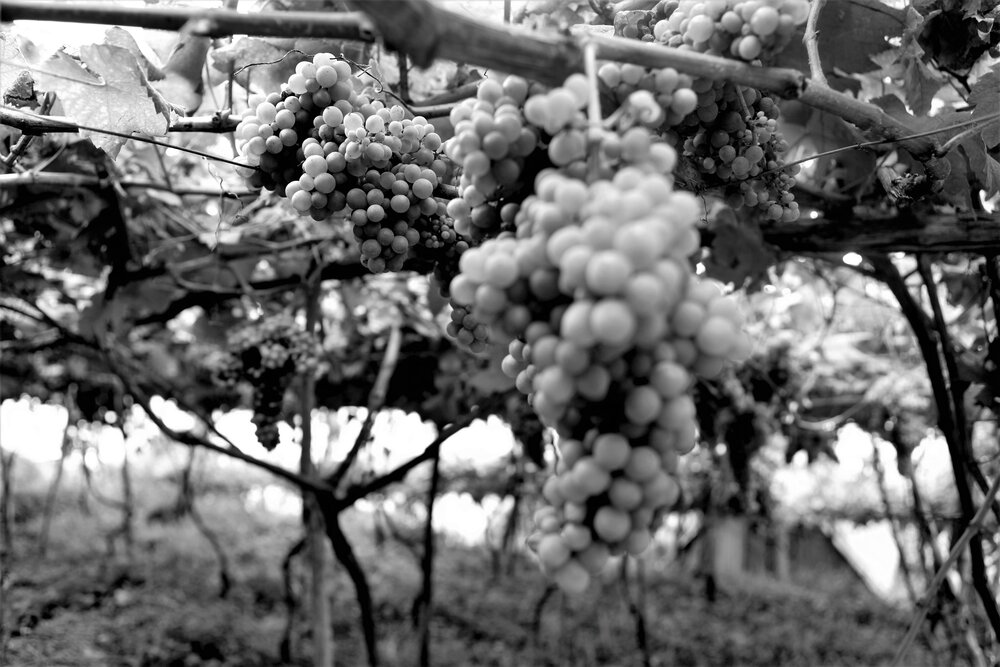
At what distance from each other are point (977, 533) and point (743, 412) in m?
1.84

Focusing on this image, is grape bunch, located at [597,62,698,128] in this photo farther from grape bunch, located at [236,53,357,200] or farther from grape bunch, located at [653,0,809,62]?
grape bunch, located at [236,53,357,200]

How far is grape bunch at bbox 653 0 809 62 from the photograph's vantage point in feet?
2.66

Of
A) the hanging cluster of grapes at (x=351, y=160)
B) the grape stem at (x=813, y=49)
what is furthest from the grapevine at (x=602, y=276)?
the hanging cluster of grapes at (x=351, y=160)

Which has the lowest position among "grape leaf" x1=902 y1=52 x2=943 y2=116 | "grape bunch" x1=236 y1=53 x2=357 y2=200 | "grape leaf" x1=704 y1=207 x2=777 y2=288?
"grape leaf" x1=704 y1=207 x2=777 y2=288

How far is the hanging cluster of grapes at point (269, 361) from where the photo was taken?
2.20 metres

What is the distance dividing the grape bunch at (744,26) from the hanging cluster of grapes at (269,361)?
1.60 m

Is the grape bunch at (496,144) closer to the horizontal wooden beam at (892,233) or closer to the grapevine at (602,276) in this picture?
the grapevine at (602,276)

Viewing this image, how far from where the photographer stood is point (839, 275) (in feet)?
10.9

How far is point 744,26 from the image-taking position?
2.72ft

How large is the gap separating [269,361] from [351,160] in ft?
3.96

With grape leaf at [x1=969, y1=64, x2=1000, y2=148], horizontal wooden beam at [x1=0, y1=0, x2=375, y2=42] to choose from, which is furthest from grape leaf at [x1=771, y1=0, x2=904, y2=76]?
horizontal wooden beam at [x1=0, y1=0, x2=375, y2=42]

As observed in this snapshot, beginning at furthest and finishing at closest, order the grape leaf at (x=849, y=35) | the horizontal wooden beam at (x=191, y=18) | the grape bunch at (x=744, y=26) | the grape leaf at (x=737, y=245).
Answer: the grape leaf at (x=849, y=35) → the grape leaf at (x=737, y=245) → the grape bunch at (x=744, y=26) → the horizontal wooden beam at (x=191, y=18)

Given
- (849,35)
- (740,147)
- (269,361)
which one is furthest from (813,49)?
(269,361)

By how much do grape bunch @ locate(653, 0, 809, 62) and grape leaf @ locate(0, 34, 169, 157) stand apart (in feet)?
Result: 3.00
